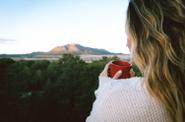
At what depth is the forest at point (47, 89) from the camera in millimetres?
4980

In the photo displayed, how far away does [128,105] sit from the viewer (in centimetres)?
173

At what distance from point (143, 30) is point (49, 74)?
3554 mm

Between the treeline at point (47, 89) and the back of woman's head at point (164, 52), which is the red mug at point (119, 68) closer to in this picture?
the back of woman's head at point (164, 52)

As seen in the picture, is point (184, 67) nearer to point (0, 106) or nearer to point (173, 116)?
point (173, 116)

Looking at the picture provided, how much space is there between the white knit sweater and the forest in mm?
3288

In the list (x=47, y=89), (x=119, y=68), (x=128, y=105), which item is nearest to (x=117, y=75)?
(x=119, y=68)

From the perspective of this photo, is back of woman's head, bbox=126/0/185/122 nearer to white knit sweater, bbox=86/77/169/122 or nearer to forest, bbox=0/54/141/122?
white knit sweater, bbox=86/77/169/122

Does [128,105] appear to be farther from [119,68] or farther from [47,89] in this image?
[47,89]

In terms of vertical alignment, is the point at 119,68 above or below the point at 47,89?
above

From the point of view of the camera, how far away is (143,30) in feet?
5.65

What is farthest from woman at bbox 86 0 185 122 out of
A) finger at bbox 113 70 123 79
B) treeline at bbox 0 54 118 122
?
treeline at bbox 0 54 118 122

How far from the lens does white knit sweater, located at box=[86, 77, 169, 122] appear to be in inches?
67.6

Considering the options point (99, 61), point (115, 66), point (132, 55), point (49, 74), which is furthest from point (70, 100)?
point (132, 55)

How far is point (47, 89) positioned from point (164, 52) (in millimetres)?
3551
